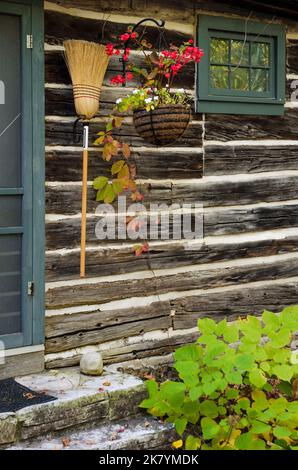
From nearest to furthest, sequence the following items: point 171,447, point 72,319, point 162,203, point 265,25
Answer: point 171,447
point 72,319
point 162,203
point 265,25

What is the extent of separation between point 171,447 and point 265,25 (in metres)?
3.38

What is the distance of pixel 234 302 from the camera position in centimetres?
569

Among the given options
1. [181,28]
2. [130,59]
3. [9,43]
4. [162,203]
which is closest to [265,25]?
[181,28]

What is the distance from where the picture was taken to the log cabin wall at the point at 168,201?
15.7 ft

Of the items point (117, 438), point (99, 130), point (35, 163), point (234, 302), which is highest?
point (99, 130)

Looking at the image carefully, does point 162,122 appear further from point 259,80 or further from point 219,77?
point 259,80

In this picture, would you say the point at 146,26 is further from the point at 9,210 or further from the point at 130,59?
the point at 9,210

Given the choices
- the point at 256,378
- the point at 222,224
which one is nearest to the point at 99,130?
the point at 222,224

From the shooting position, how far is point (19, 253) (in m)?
4.66

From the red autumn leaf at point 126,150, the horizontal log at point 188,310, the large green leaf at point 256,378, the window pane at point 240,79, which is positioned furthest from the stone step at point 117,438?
the window pane at point 240,79

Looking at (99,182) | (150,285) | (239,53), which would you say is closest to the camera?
(99,182)

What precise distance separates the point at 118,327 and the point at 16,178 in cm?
134

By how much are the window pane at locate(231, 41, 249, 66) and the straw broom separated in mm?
1260
